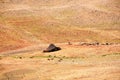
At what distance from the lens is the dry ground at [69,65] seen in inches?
1188

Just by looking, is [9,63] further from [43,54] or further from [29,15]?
[29,15]

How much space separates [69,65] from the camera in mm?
35969

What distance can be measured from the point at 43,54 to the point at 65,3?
38.1 m

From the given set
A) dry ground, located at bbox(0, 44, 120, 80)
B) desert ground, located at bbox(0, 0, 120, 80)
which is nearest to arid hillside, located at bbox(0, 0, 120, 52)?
desert ground, located at bbox(0, 0, 120, 80)

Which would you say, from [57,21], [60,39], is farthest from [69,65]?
[57,21]

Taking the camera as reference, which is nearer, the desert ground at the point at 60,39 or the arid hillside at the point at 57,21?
the desert ground at the point at 60,39

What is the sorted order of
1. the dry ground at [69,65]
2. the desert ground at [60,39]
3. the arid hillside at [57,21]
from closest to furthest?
the dry ground at [69,65] < the desert ground at [60,39] < the arid hillside at [57,21]

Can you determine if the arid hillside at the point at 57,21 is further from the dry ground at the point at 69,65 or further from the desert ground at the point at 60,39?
the dry ground at the point at 69,65

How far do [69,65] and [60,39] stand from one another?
Result: 29.5 meters

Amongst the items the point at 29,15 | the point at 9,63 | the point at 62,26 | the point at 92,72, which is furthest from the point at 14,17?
the point at 92,72

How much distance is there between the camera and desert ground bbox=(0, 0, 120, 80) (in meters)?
33.2

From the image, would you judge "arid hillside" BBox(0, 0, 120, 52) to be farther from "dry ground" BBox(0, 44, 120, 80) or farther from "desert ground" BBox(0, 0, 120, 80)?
"dry ground" BBox(0, 44, 120, 80)

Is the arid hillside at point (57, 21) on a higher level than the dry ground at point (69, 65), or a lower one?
higher

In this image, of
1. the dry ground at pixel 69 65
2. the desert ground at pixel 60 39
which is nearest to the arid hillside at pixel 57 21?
the desert ground at pixel 60 39
